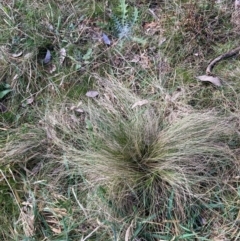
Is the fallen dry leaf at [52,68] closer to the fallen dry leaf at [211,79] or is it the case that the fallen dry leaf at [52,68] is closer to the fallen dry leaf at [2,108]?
the fallen dry leaf at [2,108]

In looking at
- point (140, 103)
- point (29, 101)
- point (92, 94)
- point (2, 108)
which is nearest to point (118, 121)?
point (140, 103)

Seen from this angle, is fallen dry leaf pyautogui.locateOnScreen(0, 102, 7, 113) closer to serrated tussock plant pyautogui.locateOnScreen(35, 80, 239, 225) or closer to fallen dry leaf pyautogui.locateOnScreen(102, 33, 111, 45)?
serrated tussock plant pyautogui.locateOnScreen(35, 80, 239, 225)

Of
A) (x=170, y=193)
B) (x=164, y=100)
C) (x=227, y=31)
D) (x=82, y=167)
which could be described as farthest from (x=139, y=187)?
(x=227, y=31)

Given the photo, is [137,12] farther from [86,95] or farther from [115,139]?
[115,139]

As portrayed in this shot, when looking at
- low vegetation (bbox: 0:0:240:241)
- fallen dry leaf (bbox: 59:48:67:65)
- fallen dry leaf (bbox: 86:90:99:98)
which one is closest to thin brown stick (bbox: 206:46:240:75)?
low vegetation (bbox: 0:0:240:241)

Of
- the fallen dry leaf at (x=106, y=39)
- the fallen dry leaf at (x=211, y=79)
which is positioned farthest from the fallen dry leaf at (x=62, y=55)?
the fallen dry leaf at (x=211, y=79)

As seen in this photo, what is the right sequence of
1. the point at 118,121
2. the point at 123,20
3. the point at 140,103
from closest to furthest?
the point at 118,121 < the point at 140,103 < the point at 123,20

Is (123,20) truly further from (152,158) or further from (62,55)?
(152,158)
